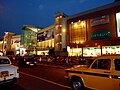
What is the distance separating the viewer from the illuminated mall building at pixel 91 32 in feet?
130

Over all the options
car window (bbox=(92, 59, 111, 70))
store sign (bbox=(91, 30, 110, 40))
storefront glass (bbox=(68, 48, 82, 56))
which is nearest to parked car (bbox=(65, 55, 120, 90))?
car window (bbox=(92, 59, 111, 70))

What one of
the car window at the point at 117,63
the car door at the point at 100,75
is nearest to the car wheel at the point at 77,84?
the car door at the point at 100,75

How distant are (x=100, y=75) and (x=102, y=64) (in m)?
0.47

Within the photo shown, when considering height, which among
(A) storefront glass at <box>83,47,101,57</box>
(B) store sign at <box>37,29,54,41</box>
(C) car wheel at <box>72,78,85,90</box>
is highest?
(B) store sign at <box>37,29,54,41</box>

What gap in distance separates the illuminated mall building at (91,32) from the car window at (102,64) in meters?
24.2

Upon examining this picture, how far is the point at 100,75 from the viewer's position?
641cm

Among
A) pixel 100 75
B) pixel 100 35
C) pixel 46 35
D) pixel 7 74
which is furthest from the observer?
pixel 46 35

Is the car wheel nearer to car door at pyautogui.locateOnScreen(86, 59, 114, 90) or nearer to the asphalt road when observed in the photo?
car door at pyautogui.locateOnScreen(86, 59, 114, 90)

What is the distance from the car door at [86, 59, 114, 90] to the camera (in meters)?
6.09

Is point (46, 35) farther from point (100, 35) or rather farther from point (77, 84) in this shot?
point (77, 84)

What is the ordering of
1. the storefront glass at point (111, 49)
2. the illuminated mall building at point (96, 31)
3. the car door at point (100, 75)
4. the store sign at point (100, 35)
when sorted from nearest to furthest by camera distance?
the car door at point (100, 75)
the storefront glass at point (111, 49)
the illuminated mall building at point (96, 31)
the store sign at point (100, 35)

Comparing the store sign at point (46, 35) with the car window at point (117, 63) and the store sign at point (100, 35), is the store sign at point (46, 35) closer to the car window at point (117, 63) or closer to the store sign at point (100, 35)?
the store sign at point (100, 35)

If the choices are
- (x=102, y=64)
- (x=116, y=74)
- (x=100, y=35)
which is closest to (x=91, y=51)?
(x=100, y=35)

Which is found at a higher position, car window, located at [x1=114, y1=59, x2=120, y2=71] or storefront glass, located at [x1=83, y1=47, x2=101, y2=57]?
storefront glass, located at [x1=83, y1=47, x2=101, y2=57]
